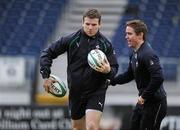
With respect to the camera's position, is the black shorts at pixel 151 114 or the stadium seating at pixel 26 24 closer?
the black shorts at pixel 151 114

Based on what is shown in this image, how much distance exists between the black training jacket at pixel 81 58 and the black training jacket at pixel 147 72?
0.29 metres

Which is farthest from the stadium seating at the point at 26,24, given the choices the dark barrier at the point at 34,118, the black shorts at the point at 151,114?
the black shorts at the point at 151,114

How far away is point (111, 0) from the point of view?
800 inches

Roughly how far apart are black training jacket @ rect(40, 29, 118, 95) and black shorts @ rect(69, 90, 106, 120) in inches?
3.0

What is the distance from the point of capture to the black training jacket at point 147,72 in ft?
24.9

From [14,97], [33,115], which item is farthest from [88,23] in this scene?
[14,97]

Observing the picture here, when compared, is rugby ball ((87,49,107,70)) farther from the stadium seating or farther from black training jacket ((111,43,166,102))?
the stadium seating

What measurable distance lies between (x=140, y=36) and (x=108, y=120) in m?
5.53

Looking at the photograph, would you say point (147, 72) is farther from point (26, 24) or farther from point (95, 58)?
point (26, 24)

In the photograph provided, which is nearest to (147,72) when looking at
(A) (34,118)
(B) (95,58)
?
(B) (95,58)

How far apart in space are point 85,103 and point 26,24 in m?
11.2

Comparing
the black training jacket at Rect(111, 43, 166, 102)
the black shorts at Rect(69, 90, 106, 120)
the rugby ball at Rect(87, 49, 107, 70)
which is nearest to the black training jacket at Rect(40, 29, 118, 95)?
the black shorts at Rect(69, 90, 106, 120)

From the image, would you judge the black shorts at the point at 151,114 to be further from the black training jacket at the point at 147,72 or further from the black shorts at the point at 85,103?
the black shorts at the point at 85,103

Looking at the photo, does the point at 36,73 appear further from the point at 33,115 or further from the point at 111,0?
the point at 111,0
